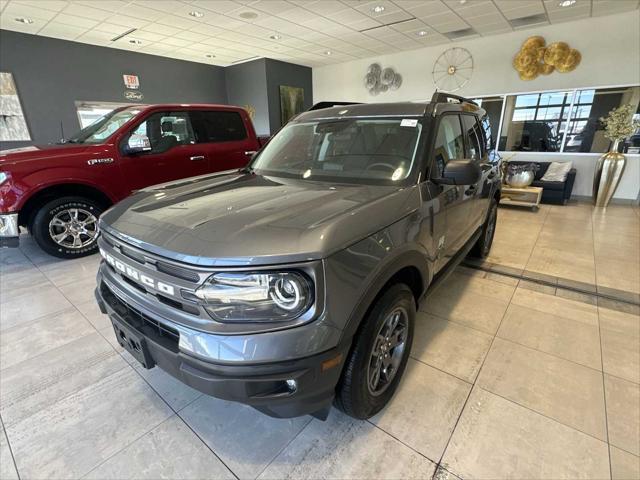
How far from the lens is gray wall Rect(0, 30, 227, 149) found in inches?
255

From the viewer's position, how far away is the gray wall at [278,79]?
9.22 metres

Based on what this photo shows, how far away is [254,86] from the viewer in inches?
372

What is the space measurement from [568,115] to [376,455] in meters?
7.93

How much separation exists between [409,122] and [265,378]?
5.09ft

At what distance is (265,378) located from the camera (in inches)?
40.5

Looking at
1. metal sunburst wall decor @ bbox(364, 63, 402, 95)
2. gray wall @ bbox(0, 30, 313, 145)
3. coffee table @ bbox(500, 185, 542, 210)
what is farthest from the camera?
metal sunburst wall decor @ bbox(364, 63, 402, 95)

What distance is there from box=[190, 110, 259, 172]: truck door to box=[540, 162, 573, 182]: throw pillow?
226 inches

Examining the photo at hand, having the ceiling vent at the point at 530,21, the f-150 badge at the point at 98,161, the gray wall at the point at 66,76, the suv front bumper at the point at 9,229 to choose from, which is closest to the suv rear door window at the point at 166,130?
the f-150 badge at the point at 98,161

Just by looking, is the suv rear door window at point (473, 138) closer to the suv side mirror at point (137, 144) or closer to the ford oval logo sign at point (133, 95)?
the suv side mirror at point (137, 144)

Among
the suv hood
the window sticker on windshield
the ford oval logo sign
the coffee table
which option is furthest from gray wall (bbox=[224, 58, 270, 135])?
the suv hood

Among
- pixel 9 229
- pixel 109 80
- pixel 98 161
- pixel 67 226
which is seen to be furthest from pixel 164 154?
pixel 109 80

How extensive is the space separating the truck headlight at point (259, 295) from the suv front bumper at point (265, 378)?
0.09 metres

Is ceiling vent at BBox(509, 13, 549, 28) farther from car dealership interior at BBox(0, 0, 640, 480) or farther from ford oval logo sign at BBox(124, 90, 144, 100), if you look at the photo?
ford oval logo sign at BBox(124, 90, 144, 100)

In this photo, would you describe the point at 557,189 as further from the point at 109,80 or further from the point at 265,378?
the point at 109,80
